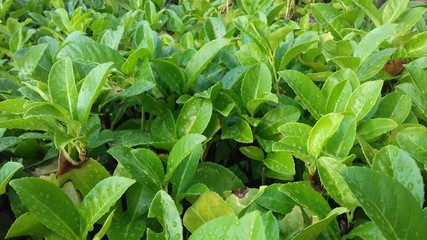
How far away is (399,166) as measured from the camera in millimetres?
820

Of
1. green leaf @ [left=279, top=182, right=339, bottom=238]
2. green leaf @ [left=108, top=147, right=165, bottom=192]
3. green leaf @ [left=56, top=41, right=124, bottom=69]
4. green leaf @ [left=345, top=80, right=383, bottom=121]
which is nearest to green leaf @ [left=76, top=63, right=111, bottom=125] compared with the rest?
green leaf @ [left=108, top=147, right=165, bottom=192]

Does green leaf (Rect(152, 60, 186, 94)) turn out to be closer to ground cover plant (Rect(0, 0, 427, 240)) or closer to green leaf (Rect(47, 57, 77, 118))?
ground cover plant (Rect(0, 0, 427, 240))

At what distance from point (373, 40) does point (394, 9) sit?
1.14 ft

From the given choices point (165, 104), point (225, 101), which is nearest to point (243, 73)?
point (225, 101)

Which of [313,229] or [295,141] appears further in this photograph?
[295,141]

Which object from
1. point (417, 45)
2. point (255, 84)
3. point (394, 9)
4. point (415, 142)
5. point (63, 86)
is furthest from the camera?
point (394, 9)

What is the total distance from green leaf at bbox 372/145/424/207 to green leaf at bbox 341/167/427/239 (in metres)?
0.18

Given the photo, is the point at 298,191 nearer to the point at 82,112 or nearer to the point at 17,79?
the point at 82,112

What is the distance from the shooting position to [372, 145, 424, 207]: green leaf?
0.81m

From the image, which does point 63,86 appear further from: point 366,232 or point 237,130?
point 366,232

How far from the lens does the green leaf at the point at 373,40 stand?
1.22 metres

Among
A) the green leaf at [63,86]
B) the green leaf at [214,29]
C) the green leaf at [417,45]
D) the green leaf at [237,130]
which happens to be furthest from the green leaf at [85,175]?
the green leaf at [417,45]

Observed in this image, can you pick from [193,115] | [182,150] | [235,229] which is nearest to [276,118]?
[193,115]

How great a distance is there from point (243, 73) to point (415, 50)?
57 centimetres
